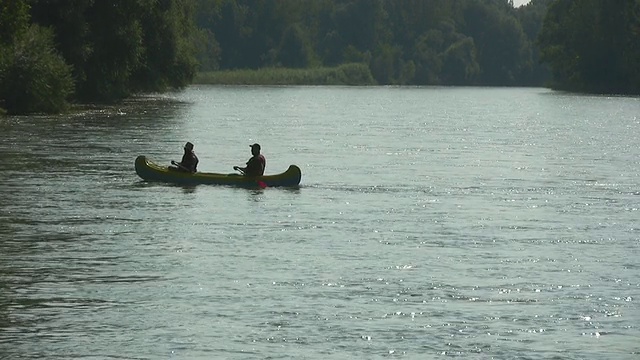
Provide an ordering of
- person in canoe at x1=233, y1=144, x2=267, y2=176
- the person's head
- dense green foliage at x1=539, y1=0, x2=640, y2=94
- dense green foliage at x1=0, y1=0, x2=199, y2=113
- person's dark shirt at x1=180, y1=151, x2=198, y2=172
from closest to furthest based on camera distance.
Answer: the person's head
person in canoe at x1=233, y1=144, x2=267, y2=176
person's dark shirt at x1=180, y1=151, x2=198, y2=172
dense green foliage at x1=0, y1=0, x2=199, y2=113
dense green foliage at x1=539, y1=0, x2=640, y2=94

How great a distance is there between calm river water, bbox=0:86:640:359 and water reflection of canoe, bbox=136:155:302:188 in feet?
0.95

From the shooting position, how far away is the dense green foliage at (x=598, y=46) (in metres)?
124

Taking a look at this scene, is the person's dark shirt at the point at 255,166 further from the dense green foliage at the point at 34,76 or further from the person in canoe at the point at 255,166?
the dense green foliage at the point at 34,76

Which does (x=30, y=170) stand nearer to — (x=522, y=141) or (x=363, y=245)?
(x=363, y=245)

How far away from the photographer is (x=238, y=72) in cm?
17638

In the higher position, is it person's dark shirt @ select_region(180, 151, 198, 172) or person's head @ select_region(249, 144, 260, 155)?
person's head @ select_region(249, 144, 260, 155)

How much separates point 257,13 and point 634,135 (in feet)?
428

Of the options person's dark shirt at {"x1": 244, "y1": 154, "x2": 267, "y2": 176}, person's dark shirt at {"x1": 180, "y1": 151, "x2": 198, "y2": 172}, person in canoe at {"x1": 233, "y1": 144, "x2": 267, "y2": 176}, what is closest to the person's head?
person in canoe at {"x1": 233, "y1": 144, "x2": 267, "y2": 176}

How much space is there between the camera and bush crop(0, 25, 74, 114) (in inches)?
2295

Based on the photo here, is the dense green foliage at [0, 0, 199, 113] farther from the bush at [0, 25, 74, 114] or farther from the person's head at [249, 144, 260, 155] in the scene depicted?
the person's head at [249, 144, 260, 155]

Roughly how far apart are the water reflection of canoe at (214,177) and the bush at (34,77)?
78.8 feet

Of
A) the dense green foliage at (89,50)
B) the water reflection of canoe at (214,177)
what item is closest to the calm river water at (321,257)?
the water reflection of canoe at (214,177)

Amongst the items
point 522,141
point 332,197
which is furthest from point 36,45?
point 332,197

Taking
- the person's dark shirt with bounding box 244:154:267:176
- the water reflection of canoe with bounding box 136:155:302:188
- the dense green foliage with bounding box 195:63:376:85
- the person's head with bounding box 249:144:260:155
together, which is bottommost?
the dense green foliage with bounding box 195:63:376:85
